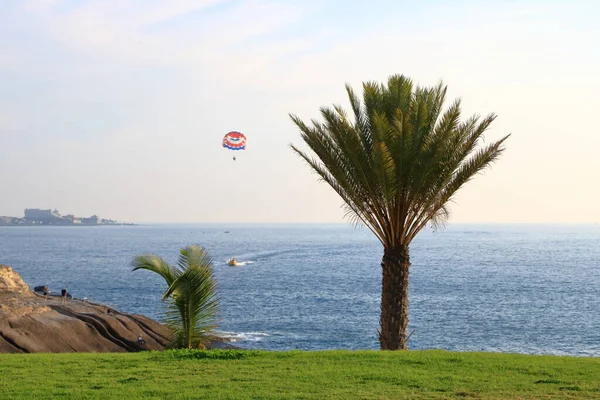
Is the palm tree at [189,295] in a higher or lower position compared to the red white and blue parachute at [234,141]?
lower

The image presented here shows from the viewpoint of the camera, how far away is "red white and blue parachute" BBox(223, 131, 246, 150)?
37625 mm

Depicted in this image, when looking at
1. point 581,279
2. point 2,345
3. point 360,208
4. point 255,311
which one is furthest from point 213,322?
point 581,279

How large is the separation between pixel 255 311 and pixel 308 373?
4365 cm

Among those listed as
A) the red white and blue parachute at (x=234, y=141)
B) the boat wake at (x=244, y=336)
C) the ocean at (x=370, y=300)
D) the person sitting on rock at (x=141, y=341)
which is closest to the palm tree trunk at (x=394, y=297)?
the ocean at (x=370, y=300)

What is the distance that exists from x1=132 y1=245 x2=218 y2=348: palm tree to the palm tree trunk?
4633 millimetres

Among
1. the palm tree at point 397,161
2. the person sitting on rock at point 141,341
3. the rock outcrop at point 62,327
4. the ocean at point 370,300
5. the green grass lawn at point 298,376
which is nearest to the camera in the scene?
the green grass lawn at point 298,376

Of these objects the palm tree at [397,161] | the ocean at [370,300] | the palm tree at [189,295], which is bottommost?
the ocean at [370,300]

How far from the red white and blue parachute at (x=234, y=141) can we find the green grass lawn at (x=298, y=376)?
23171 mm

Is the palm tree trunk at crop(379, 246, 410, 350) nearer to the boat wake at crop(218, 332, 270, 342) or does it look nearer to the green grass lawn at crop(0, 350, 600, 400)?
the green grass lawn at crop(0, 350, 600, 400)

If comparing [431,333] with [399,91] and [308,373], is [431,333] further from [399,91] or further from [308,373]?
[308,373]

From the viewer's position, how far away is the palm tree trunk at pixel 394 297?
18.0m

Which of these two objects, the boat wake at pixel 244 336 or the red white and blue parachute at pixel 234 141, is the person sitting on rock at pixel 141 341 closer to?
the boat wake at pixel 244 336

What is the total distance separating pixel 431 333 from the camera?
1752 inches

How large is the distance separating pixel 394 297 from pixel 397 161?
3.67 metres
